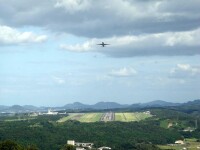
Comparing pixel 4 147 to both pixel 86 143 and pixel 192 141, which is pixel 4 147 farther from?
pixel 192 141

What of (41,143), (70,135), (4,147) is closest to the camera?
(4,147)

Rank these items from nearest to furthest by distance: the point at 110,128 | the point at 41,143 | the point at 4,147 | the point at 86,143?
the point at 4,147
the point at 41,143
the point at 86,143
the point at 110,128

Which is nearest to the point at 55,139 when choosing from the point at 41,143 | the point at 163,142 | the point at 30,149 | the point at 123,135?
the point at 41,143

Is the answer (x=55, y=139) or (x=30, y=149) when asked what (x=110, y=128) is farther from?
(x=30, y=149)

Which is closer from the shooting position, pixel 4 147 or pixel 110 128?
pixel 4 147

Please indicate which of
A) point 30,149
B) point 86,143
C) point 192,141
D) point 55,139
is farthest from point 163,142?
point 30,149

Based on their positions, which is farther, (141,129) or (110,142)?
(141,129)

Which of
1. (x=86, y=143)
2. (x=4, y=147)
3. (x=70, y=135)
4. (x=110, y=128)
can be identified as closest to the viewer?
(x=4, y=147)

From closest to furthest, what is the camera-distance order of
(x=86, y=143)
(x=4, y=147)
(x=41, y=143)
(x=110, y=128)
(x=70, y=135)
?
1. (x=4, y=147)
2. (x=41, y=143)
3. (x=86, y=143)
4. (x=70, y=135)
5. (x=110, y=128)
